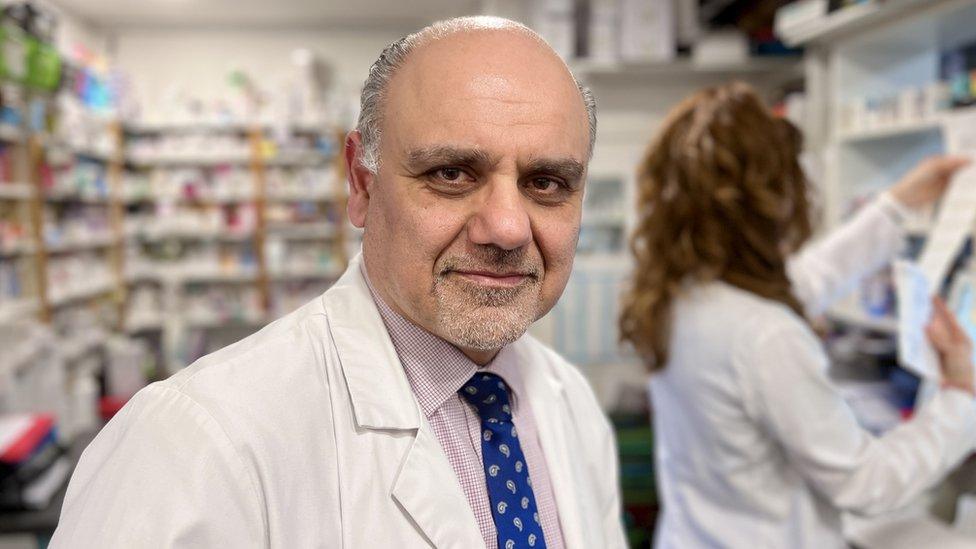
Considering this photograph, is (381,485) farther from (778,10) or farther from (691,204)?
(778,10)

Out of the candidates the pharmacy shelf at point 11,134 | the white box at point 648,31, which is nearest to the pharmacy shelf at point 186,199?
the pharmacy shelf at point 11,134

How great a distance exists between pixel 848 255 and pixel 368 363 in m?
1.61

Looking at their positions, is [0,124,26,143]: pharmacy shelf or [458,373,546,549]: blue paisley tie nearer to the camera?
[458,373,546,549]: blue paisley tie

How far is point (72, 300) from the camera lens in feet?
17.1

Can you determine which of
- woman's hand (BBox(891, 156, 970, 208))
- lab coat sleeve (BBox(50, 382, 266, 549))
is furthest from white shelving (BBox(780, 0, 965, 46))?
lab coat sleeve (BBox(50, 382, 266, 549))

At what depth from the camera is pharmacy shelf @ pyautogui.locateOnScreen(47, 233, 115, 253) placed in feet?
15.3

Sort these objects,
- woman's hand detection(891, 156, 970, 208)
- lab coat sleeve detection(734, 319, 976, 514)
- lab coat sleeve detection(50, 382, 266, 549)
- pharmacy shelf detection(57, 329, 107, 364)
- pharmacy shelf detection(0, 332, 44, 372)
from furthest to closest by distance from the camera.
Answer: pharmacy shelf detection(57, 329, 107, 364), pharmacy shelf detection(0, 332, 44, 372), woman's hand detection(891, 156, 970, 208), lab coat sleeve detection(734, 319, 976, 514), lab coat sleeve detection(50, 382, 266, 549)

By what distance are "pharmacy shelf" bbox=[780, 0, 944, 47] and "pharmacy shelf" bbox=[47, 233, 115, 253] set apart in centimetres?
450

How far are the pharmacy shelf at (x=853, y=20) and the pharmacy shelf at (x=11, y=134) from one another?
391cm

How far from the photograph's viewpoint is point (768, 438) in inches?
61.4

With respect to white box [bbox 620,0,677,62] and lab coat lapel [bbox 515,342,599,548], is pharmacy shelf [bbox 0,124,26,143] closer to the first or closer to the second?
white box [bbox 620,0,677,62]

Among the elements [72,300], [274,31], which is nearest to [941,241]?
[72,300]

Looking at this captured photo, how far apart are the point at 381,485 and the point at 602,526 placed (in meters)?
0.46

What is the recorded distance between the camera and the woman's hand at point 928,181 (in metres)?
1.70
